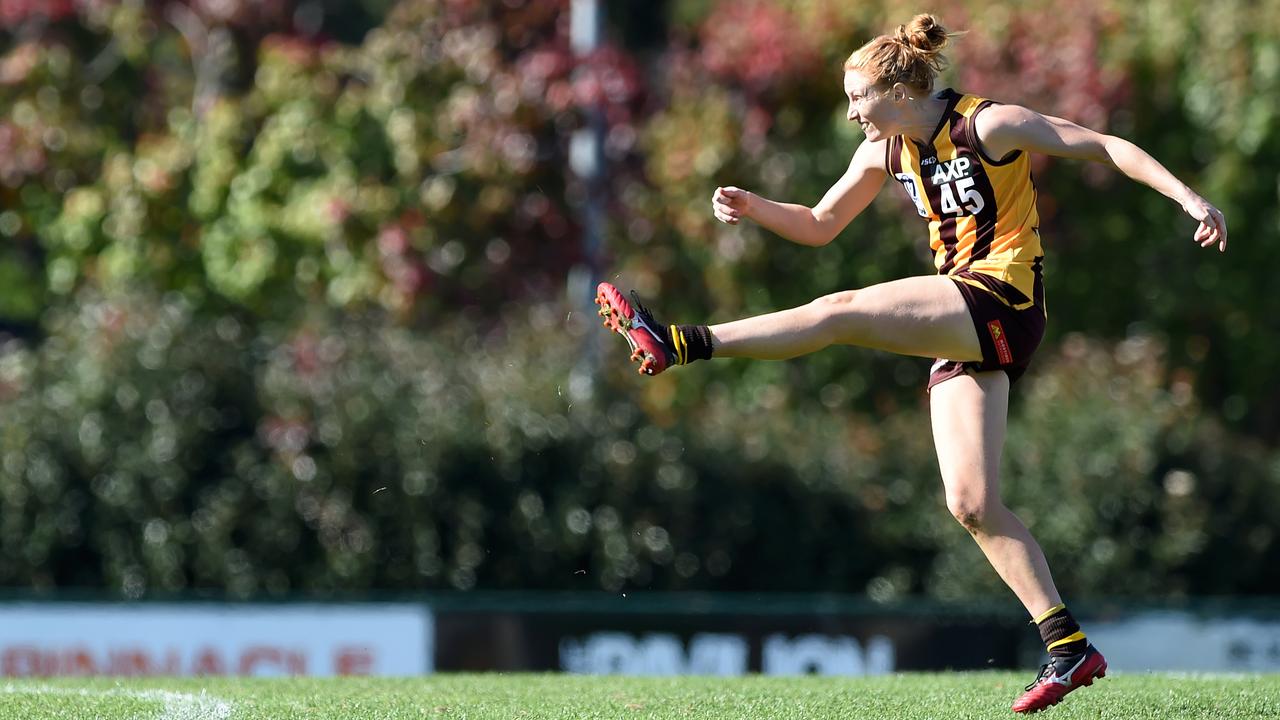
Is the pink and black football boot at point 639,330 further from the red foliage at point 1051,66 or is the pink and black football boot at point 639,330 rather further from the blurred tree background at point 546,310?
the red foliage at point 1051,66

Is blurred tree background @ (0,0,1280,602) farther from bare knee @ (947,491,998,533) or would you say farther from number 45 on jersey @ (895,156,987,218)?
number 45 on jersey @ (895,156,987,218)

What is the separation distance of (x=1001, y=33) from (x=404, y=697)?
986 cm

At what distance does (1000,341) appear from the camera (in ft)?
18.7

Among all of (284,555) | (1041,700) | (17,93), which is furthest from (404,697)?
(17,93)

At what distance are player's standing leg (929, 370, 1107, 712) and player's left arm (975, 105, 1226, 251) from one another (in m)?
0.74

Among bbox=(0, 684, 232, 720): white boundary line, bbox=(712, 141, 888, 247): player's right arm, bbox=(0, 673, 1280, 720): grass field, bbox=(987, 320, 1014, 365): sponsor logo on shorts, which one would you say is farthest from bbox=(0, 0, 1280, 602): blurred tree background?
bbox=(987, 320, 1014, 365): sponsor logo on shorts

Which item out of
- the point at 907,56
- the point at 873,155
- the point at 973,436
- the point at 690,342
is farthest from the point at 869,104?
the point at 973,436

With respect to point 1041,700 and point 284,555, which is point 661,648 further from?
point 1041,700

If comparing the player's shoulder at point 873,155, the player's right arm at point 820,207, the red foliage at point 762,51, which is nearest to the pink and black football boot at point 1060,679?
the player's right arm at point 820,207

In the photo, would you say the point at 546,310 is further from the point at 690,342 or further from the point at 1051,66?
the point at 690,342

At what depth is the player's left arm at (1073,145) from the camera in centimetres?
542

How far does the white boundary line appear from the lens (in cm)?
587

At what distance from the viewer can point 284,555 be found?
12.0 metres

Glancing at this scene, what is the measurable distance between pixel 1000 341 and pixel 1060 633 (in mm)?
948
